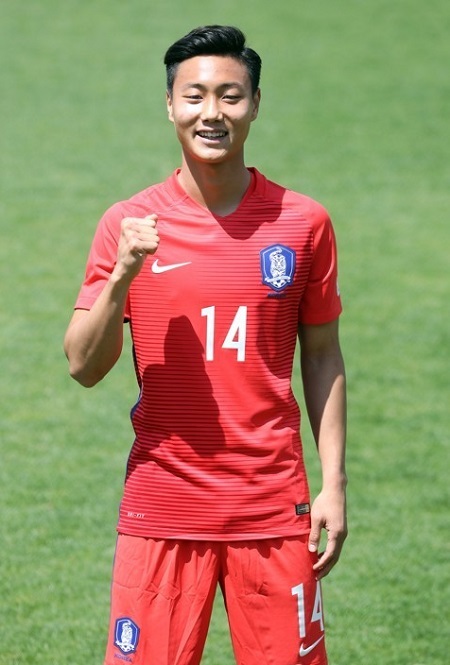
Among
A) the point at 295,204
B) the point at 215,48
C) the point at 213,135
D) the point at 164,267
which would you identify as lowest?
the point at 164,267

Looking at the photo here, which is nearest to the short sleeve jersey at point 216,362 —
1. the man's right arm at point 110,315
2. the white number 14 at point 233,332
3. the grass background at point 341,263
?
the white number 14 at point 233,332

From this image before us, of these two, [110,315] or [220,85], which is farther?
[220,85]

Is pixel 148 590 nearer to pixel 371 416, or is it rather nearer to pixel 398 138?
pixel 371 416

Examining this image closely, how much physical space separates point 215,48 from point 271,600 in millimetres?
1473

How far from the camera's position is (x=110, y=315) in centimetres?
360

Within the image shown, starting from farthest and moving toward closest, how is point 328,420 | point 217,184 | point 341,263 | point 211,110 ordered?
point 341,263, point 328,420, point 217,184, point 211,110

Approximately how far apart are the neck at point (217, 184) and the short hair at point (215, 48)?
0.23 meters

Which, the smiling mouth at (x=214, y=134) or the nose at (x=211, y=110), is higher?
the nose at (x=211, y=110)

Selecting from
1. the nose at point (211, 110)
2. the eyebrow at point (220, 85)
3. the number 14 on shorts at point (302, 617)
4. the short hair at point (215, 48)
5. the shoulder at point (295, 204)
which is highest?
the short hair at point (215, 48)

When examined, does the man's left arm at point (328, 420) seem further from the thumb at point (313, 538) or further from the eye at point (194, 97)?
the eye at point (194, 97)

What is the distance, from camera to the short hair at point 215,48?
3.75 m

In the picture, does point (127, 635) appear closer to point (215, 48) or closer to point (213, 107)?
point (213, 107)

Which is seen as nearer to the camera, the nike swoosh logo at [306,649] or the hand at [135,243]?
the hand at [135,243]

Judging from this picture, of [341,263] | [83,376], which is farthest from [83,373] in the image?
[341,263]
